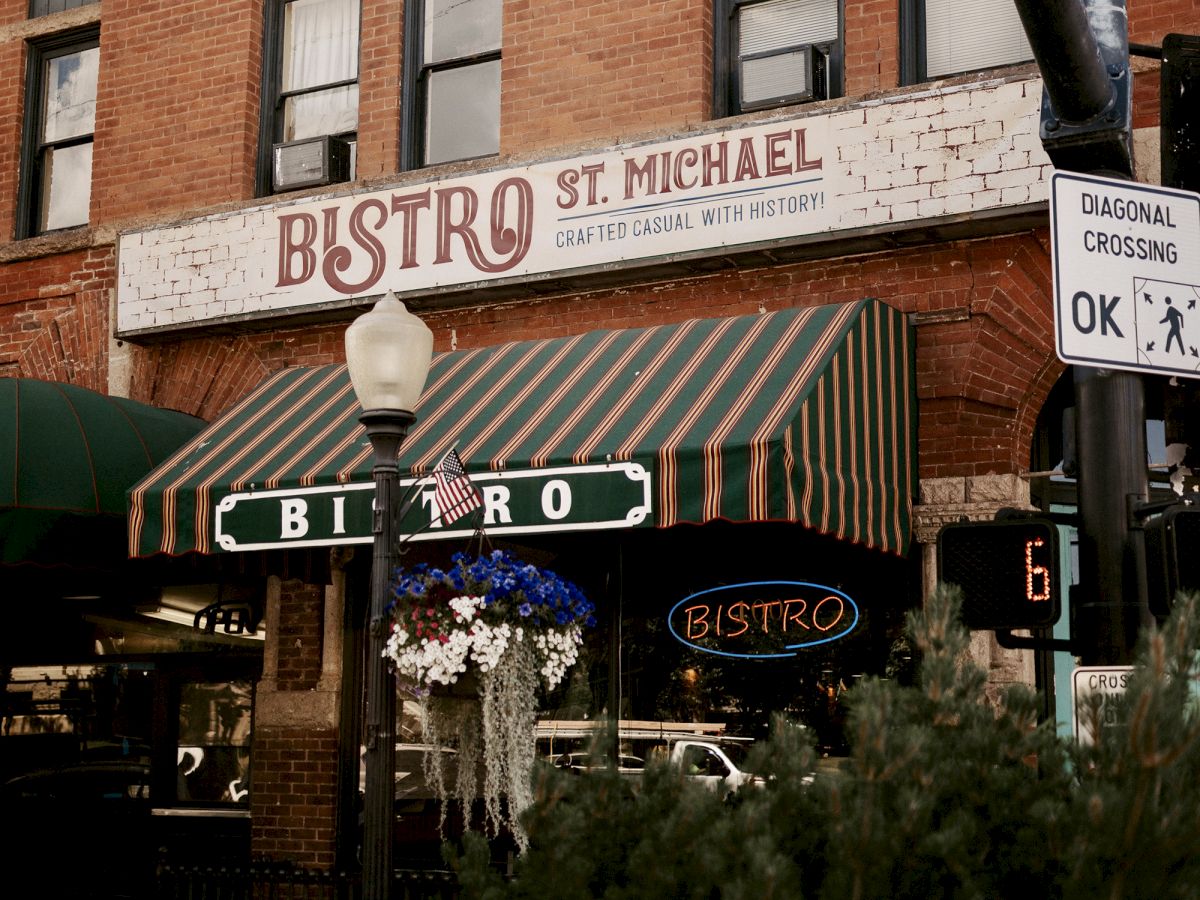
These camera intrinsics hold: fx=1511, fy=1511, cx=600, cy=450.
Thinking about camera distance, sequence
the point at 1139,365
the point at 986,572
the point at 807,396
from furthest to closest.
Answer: the point at 807,396 → the point at 986,572 → the point at 1139,365

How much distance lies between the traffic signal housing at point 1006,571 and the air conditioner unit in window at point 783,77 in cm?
536

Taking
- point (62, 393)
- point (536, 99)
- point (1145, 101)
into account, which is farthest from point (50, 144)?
point (1145, 101)

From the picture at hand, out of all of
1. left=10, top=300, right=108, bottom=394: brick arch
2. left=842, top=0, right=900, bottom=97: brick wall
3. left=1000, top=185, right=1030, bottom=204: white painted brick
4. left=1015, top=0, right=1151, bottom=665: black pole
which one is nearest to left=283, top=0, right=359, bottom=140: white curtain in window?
left=10, top=300, right=108, bottom=394: brick arch

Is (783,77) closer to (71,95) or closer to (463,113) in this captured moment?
(463,113)

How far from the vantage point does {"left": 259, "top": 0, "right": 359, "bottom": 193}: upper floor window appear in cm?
1195

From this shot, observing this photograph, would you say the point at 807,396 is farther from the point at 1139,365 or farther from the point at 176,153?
the point at 176,153

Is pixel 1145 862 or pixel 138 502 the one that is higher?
pixel 138 502

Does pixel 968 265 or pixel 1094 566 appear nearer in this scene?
pixel 1094 566

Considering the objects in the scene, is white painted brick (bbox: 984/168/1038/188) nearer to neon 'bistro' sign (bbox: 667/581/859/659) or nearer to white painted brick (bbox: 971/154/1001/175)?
white painted brick (bbox: 971/154/1001/175)

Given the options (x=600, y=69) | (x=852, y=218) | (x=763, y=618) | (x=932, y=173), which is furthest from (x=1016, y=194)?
(x=600, y=69)

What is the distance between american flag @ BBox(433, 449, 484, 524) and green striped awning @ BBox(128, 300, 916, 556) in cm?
60

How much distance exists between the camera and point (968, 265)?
932cm

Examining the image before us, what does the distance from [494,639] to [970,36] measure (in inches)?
206

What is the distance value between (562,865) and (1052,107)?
312 cm
